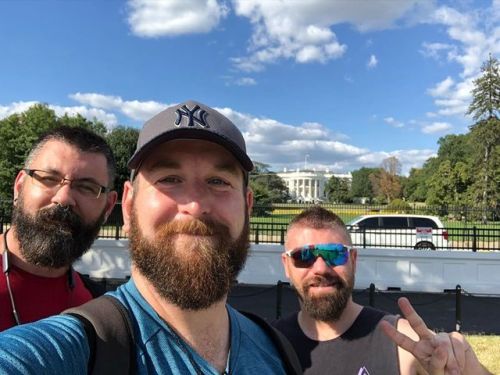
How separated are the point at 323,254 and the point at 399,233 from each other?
13.2m

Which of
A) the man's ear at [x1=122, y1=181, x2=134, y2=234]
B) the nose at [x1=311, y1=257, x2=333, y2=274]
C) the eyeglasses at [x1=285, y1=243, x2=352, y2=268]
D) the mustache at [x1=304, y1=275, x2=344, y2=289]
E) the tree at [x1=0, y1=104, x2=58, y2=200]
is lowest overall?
the mustache at [x1=304, y1=275, x2=344, y2=289]

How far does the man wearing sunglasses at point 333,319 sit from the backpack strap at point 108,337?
4.39ft

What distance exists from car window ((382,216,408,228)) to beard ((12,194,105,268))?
1724 cm

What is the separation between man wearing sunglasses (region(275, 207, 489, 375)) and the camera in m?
2.43

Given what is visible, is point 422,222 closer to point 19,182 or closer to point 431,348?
point 431,348

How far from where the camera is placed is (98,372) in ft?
3.82

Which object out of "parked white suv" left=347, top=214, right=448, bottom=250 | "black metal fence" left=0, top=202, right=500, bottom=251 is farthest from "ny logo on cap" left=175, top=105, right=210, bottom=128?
"parked white suv" left=347, top=214, right=448, bottom=250

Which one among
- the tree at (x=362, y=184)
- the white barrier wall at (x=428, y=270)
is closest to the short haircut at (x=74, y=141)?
the white barrier wall at (x=428, y=270)

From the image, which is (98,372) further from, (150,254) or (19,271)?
(19,271)

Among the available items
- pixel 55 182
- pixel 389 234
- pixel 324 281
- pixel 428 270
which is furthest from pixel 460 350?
pixel 389 234

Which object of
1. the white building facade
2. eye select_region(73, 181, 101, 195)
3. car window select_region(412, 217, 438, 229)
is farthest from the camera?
the white building facade

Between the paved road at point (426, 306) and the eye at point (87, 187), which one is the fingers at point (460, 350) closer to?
the eye at point (87, 187)

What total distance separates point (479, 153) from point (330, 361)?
172 ft

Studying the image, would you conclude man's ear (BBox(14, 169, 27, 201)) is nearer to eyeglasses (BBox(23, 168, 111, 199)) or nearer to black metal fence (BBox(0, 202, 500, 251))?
eyeglasses (BBox(23, 168, 111, 199))
